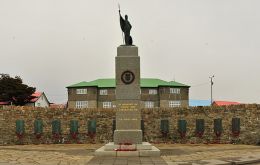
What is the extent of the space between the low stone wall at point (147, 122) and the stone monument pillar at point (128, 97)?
8209 millimetres

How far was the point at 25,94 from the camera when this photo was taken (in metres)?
60.5

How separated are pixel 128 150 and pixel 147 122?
957cm

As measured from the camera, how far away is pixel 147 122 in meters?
24.0

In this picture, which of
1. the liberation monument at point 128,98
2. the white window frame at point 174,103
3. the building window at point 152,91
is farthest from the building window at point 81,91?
the liberation monument at point 128,98

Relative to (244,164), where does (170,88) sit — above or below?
above

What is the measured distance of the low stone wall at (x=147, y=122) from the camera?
75.8 ft

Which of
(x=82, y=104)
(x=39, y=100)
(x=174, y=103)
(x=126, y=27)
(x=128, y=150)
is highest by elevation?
(x=126, y=27)

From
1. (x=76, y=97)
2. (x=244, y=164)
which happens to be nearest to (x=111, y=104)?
(x=76, y=97)

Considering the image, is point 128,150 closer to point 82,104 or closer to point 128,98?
point 128,98

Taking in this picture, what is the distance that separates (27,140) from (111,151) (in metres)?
10.9

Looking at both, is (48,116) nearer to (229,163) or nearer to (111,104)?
(229,163)

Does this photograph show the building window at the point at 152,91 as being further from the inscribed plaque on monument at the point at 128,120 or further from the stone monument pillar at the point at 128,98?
the inscribed plaque on monument at the point at 128,120

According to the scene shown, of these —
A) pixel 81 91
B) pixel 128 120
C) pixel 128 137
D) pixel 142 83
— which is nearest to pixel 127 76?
pixel 128 120

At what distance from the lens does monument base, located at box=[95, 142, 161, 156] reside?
14211 millimetres
